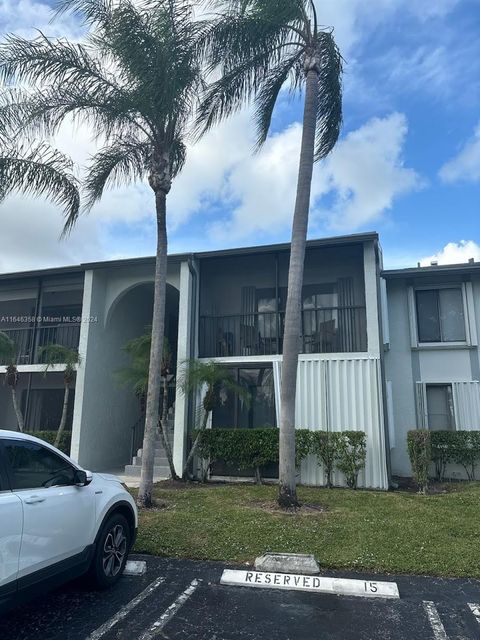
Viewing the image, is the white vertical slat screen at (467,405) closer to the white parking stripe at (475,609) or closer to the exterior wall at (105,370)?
the white parking stripe at (475,609)

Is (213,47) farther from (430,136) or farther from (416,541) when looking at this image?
(416,541)

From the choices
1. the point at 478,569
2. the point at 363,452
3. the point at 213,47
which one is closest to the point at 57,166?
the point at 213,47

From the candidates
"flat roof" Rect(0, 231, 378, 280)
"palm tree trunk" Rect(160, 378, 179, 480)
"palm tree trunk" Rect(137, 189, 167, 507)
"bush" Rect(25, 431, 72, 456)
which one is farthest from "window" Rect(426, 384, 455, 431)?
"bush" Rect(25, 431, 72, 456)

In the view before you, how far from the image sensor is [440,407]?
1240 cm

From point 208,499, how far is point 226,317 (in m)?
5.40

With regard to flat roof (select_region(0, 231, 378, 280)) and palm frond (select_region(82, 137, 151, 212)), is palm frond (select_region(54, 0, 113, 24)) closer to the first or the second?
palm frond (select_region(82, 137, 151, 212))

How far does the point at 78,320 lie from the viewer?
1583cm

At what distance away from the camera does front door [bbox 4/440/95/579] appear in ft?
12.9

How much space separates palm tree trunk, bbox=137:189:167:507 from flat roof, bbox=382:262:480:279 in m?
6.22

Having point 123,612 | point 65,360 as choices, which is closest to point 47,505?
point 123,612

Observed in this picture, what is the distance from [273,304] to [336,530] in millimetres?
8145

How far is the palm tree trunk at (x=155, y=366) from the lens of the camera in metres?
8.72

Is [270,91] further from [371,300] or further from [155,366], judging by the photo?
[155,366]

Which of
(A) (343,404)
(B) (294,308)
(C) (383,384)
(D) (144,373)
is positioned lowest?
(A) (343,404)
